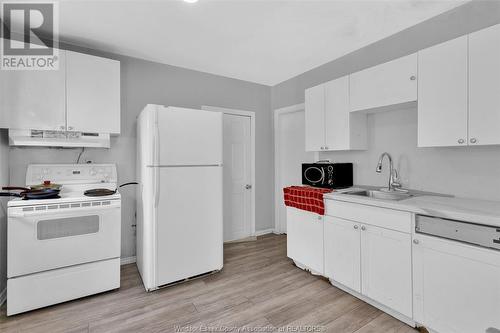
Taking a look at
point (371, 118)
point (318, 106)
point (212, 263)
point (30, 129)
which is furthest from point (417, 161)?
point (30, 129)

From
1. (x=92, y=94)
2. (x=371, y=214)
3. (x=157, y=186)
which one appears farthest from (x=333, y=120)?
(x=92, y=94)

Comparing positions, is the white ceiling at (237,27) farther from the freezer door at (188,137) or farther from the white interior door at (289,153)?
the white interior door at (289,153)

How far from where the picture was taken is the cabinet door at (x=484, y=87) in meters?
1.68

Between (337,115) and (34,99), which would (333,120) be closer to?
(337,115)

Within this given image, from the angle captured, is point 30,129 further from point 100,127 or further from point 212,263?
point 212,263

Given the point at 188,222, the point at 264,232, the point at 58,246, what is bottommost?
the point at 264,232

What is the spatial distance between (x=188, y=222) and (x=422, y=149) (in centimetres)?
235

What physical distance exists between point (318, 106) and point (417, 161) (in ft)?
3.85

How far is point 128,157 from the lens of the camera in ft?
9.82

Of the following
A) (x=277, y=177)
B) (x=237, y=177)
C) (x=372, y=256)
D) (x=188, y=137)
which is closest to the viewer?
(x=372, y=256)

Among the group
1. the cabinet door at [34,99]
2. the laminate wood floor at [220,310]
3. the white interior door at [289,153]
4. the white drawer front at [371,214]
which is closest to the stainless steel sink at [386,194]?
the white drawer front at [371,214]

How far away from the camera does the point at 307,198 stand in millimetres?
2668

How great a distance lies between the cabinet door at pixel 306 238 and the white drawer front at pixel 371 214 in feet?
0.71

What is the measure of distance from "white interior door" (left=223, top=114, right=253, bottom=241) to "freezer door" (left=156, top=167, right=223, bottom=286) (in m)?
1.03
